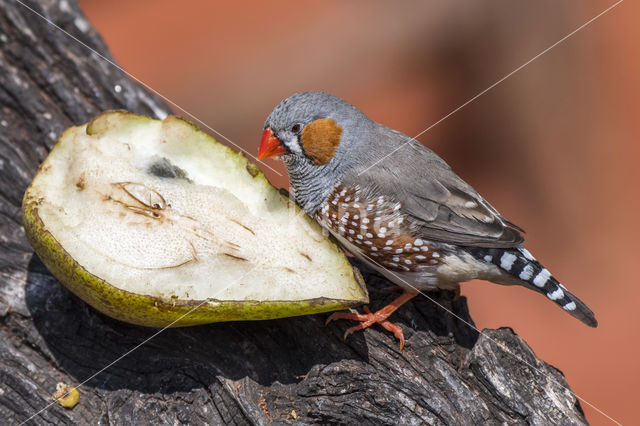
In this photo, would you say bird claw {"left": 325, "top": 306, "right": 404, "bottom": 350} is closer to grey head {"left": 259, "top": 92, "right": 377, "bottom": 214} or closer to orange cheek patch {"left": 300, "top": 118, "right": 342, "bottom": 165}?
grey head {"left": 259, "top": 92, "right": 377, "bottom": 214}

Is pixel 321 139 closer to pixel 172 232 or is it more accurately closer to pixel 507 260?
pixel 172 232

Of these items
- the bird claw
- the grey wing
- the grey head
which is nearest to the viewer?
the bird claw

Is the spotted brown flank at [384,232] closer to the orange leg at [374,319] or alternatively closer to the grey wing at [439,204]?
the grey wing at [439,204]

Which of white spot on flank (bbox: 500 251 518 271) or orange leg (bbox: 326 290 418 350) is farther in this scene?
white spot on flank (bbox: 500 251 518 271)

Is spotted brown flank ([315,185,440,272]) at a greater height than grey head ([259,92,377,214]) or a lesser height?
lesser

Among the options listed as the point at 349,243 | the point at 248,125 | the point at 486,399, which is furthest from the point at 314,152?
the point at 248,125

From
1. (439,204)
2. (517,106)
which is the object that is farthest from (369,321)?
(517,106)

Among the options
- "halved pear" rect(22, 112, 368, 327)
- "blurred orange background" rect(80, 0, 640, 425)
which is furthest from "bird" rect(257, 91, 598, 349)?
"blurred orange background" rect(80, 0, 640, 425)

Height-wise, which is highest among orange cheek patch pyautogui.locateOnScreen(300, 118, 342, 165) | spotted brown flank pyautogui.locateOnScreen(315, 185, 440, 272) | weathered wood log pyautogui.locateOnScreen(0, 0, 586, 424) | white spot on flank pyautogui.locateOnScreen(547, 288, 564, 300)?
orange cheek patch pyautogui.locateOnScreen(300, 118, 342, 165)
